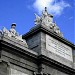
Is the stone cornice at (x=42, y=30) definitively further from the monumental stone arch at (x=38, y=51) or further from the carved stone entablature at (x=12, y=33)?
the carved stone entablature at (x=12, y=33)

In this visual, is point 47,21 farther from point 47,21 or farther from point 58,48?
point 58,48

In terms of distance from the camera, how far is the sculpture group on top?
2309 centimetres

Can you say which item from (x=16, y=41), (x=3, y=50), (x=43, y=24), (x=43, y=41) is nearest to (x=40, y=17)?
(x=43, y=24)

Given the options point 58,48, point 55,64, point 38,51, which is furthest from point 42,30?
point 55,64

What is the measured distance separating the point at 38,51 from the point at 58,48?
2192 mm

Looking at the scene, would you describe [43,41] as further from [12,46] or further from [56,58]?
[12,46]

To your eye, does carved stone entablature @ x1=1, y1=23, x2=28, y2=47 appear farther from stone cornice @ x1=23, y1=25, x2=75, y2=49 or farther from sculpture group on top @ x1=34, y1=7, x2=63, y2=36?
sculpture group on top @ x1=34, y1=7, x2=63, y2=36

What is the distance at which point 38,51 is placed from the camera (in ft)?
69.2

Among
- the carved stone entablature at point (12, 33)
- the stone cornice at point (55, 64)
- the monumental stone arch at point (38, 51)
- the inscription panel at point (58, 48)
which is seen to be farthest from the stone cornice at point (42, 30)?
the stone cornice at point (55, 64)

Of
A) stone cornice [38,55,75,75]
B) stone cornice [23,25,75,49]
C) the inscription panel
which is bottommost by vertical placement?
stone cornice [38,55,75,75]

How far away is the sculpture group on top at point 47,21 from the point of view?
23.1m

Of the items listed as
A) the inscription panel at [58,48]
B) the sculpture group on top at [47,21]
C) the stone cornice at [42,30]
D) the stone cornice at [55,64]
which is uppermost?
the sculpture group on top at [47,21]

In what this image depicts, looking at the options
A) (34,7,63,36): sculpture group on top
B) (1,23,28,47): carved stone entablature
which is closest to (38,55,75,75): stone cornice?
(1,23,28,47): carved stone entablature

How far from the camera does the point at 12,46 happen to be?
1911 centimetres
